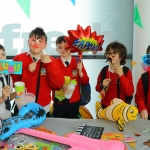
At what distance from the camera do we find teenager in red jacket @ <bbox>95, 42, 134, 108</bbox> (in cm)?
178

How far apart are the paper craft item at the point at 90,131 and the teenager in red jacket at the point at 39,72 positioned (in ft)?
1.79

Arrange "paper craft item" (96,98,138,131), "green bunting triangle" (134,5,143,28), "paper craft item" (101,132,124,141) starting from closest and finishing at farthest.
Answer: "paper craft item" (101,132,124,141) → "paper craft item" (96,98,138,131) → "green bunting triangle" (134,5,143,28)

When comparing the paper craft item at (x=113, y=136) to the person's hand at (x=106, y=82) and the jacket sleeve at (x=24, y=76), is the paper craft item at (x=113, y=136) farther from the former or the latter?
the jacket sleeve at (x=24, y=76)

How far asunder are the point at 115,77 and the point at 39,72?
62cm

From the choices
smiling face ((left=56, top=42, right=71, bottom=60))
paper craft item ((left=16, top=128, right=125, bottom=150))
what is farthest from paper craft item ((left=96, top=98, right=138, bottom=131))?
smiling face ((left=56, top=42, right=71, bottom=60))

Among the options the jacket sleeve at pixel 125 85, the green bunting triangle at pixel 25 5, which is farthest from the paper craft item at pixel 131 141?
the green bunting triangle at pixel 25 5

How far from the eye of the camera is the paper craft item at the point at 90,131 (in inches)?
46.8

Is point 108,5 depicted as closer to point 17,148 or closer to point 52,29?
point 52,29

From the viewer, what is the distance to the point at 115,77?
1889 millimetres

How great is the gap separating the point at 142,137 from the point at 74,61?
1028 mm

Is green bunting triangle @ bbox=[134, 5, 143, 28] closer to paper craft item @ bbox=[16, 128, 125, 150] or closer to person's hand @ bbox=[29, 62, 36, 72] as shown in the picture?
person's hand @ bbox=[29, 62, 36, 72]

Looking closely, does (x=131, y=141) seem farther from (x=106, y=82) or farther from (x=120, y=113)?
→ (x=106, y=82)

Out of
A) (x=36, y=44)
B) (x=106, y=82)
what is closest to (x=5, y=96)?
(x=36, y=44)

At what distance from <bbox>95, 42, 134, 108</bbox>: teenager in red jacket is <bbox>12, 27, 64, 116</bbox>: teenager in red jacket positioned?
401 mm
